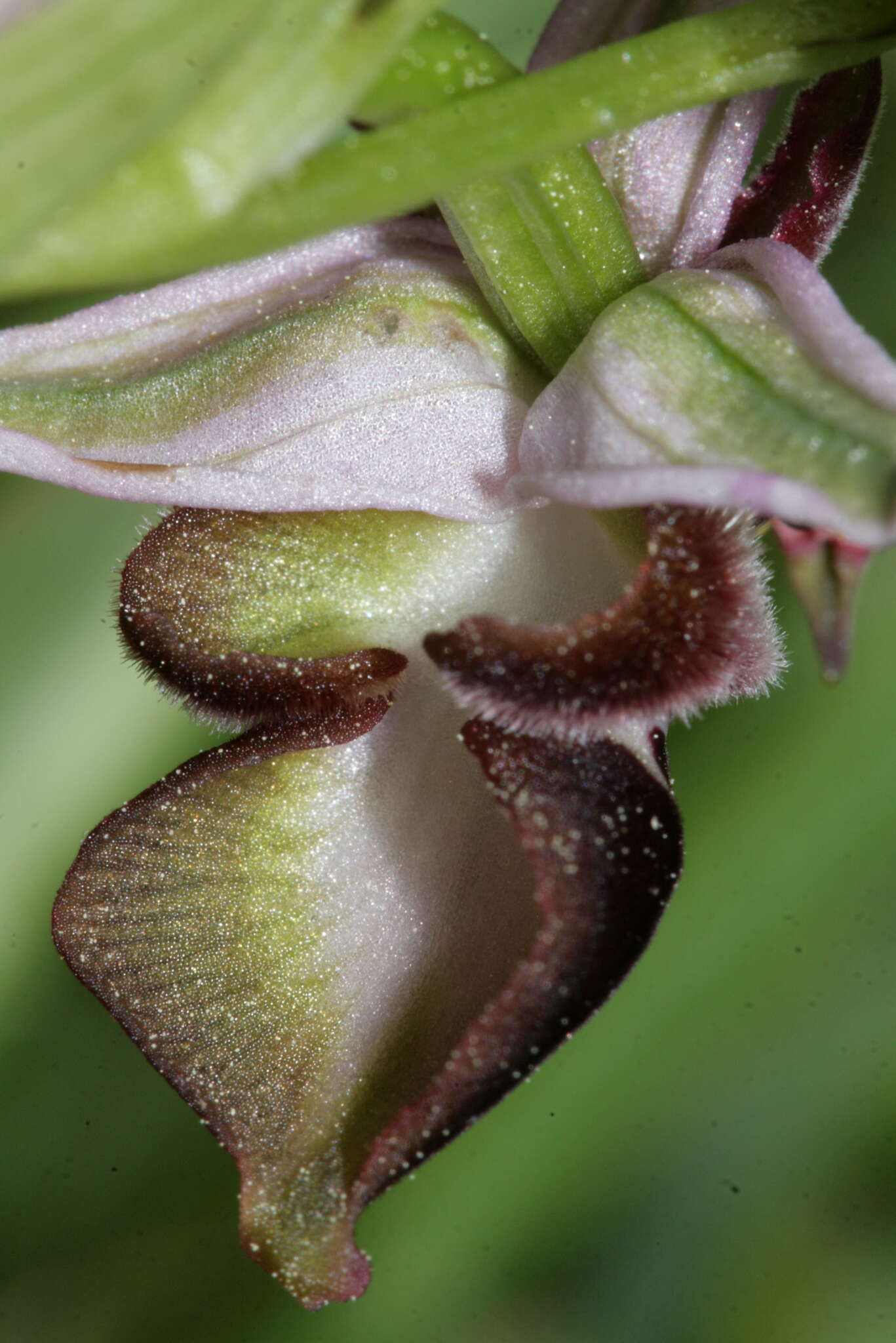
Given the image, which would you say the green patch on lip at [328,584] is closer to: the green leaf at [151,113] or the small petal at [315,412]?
the small petal at [315,412]

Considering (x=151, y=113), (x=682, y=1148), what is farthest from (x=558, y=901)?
(x=682, y=1148)

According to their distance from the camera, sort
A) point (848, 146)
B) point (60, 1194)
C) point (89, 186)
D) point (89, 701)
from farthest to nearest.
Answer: point (89, 701)
point (60, 1194)
point (848, 146)
point (89, 186)

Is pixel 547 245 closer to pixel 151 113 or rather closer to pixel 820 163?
pixel 820 163

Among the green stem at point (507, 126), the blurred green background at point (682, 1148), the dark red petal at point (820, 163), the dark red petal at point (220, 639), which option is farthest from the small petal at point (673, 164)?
the blurred green background at point (682, 1148)

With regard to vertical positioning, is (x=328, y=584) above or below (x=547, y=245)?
below

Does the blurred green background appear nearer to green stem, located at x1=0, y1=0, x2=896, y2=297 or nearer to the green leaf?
green stem, located at x1=0, y1=0, x2=896, y2=297

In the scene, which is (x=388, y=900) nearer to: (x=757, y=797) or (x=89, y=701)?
(x=757, y=797)

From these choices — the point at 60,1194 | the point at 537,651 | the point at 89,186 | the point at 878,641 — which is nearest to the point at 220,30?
the point at 89,186
